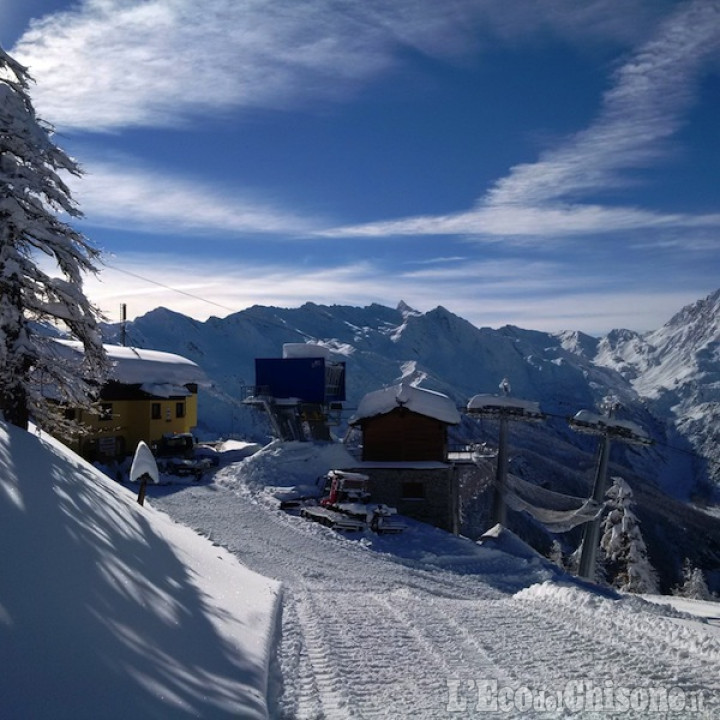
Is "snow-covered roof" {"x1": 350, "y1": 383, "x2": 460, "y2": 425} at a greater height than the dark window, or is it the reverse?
"snow-covered roof" {"x1": 350, "y1": 383, "x2": 460, "y2": 425}

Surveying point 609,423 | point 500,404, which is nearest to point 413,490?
point 500,404

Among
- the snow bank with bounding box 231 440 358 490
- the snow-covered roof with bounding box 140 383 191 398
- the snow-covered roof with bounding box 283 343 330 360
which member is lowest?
the snow bank with bounding box 231 440 358 490

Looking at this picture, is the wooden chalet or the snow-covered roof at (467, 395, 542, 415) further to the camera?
the wooden chalet

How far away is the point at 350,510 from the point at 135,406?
1626cm

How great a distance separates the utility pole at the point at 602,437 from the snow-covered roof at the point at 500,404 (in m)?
3.25

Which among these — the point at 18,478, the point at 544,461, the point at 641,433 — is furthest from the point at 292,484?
the point at 544,461

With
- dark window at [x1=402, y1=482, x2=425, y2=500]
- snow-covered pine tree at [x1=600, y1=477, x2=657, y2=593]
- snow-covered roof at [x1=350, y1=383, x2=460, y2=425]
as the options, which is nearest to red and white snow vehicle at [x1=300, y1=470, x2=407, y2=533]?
dark window at [x1=402, y1=482, x2=425, y2=500]

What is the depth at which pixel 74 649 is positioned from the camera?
6.57 metres

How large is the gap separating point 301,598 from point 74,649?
26.7 ft

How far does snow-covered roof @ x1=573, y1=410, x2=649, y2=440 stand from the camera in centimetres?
2588

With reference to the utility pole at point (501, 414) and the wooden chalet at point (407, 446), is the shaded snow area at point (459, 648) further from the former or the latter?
the wooden chalet at point (407, 446)

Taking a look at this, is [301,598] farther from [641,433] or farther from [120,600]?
[641,433]

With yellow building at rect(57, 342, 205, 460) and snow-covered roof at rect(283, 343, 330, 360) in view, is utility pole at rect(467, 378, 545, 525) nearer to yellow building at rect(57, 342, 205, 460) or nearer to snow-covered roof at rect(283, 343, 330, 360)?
snow-covered roof at rect(283, 343, 330, 360)

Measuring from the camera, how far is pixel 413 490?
32344mm
